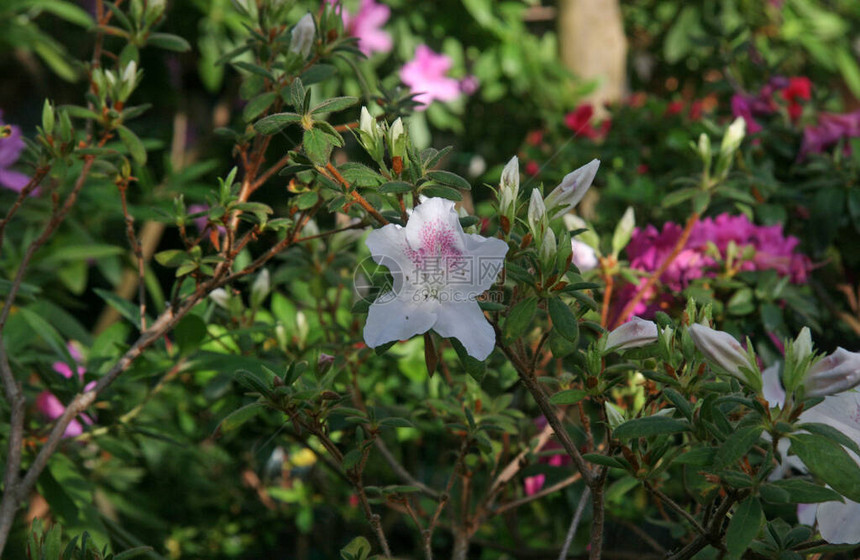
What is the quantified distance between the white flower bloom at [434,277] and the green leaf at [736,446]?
0.68 ft

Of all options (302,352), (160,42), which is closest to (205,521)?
(302,352)

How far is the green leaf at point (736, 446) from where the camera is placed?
25.1 inches

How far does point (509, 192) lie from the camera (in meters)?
0.77

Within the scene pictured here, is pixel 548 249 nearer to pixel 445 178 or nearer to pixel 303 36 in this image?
A: pixel 445 178

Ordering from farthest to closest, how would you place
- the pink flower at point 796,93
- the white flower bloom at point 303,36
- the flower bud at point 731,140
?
the pink flower at point 796,93
the flower bud at point 731,140
the white flower bloom at point 303,36

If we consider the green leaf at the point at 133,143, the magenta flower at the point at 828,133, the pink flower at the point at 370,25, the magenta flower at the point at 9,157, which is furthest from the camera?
the pink flower at the point at 370,25

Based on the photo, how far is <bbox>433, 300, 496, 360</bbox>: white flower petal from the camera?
0.70 metres

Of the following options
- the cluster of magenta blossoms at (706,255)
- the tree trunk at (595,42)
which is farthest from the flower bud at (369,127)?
the tree trunk at (595,42)

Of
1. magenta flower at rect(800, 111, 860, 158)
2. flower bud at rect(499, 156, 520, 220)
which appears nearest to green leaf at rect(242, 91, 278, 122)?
flower bud at rect(499, 156, 520, 220)

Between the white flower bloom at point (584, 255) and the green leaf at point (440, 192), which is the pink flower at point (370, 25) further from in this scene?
the green leaf at point (440, 192)

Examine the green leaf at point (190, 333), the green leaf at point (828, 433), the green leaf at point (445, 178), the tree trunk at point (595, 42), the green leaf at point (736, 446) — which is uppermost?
the green leaf at point (445, 178)

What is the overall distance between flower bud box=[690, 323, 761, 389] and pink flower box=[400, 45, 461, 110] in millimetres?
1889

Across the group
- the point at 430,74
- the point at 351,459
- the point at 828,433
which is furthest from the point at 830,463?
the point at 430,74

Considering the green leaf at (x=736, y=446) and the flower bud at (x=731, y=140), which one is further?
the flower bud at (x=731, y=140)
